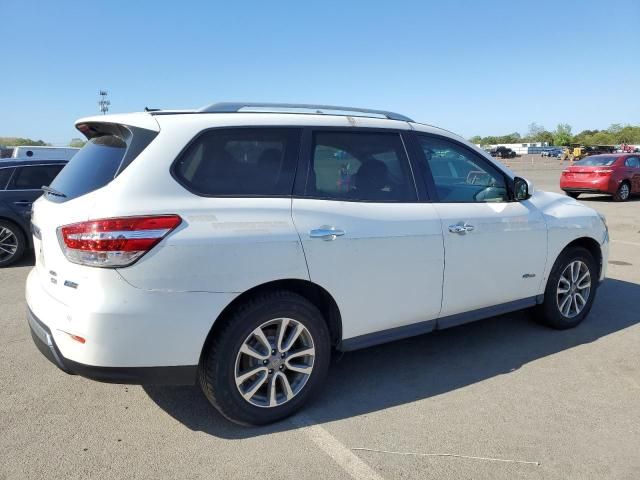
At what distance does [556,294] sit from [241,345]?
3.09 metres

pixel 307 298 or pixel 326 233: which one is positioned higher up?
pixel 326 233

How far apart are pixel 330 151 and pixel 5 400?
8.88 feet

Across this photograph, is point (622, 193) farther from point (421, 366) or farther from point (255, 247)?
point (255, 247)

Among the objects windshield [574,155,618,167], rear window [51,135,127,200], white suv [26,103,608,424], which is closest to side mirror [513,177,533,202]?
white suv [26,103,608,424]

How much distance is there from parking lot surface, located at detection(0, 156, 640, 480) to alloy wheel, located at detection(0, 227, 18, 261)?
11.9 ft

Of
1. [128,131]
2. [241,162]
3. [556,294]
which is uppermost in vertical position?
[128,131]

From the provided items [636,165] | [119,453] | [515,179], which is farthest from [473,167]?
[636,165]

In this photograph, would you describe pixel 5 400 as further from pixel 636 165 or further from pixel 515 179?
pixel 636 165

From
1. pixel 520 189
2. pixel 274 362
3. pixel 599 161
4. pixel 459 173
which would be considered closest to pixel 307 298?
pixel 274 362

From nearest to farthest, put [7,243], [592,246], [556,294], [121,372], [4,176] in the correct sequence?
[121,372], [556,294], [592,246], [7,243], [4,176]

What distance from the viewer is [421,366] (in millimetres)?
3939

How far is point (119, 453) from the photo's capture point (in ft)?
9.08

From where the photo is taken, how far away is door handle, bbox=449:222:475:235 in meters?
3.65

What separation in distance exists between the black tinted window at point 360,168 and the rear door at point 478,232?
0.23m
